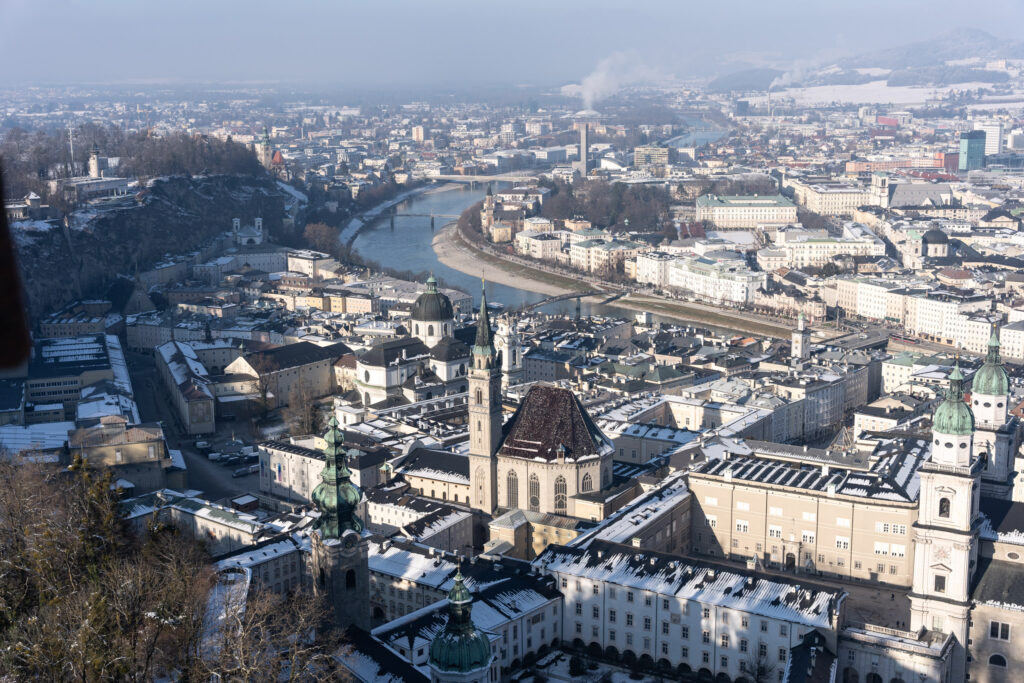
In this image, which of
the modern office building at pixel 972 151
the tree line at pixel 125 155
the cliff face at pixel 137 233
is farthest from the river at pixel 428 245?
the modern office building at pixel 972 151

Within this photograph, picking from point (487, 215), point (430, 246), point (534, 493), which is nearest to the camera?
point (534, 493)

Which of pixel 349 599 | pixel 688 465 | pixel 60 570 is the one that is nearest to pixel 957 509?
pixel 688 465

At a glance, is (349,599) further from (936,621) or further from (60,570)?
(936,621)

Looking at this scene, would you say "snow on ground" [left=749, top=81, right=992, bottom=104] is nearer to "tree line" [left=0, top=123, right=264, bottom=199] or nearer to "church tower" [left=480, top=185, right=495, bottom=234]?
"church tower" [left=480, top=185, right=495, bottom=234]

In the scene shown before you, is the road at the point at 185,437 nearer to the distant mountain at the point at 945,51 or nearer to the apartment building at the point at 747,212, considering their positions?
the apartment building at the point at 747,212

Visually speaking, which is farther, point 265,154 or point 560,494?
point 265,154

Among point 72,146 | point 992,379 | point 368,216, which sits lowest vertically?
point 368,216

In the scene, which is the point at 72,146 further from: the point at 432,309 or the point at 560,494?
the point at 560,494

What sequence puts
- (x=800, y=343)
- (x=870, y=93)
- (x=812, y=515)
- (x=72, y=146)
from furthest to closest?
(x=870, y=93) → (x=72, y=146) → (x=800, y=343) → (x=812, y=515)

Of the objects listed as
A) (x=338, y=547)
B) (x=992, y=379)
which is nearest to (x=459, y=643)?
(x=338, y=547)
